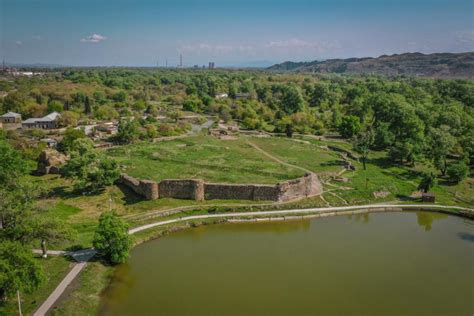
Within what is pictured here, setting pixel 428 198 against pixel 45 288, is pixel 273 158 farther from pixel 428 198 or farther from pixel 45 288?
pixel 45 288

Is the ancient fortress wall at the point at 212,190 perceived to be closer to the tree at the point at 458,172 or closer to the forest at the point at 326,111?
the forest at the point at 326,111

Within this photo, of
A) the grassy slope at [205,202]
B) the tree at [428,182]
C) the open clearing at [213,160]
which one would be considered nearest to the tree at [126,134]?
the open clearing at [213,160]

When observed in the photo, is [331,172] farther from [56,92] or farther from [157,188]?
[56,92]

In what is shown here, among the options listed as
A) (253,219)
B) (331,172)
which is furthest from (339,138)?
(253,219)

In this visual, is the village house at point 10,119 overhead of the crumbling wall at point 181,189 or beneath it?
overhead

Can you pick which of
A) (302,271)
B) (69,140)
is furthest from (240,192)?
(69,140)

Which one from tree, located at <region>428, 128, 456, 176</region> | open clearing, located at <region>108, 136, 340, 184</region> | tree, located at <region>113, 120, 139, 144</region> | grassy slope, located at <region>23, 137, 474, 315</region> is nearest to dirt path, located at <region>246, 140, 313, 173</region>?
open clearing, located at <region>108, 136, 340, 184</region>

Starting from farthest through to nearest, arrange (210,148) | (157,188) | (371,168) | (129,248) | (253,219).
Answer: (210,148), (371,168), (157,188), (253,219), (129,248)
